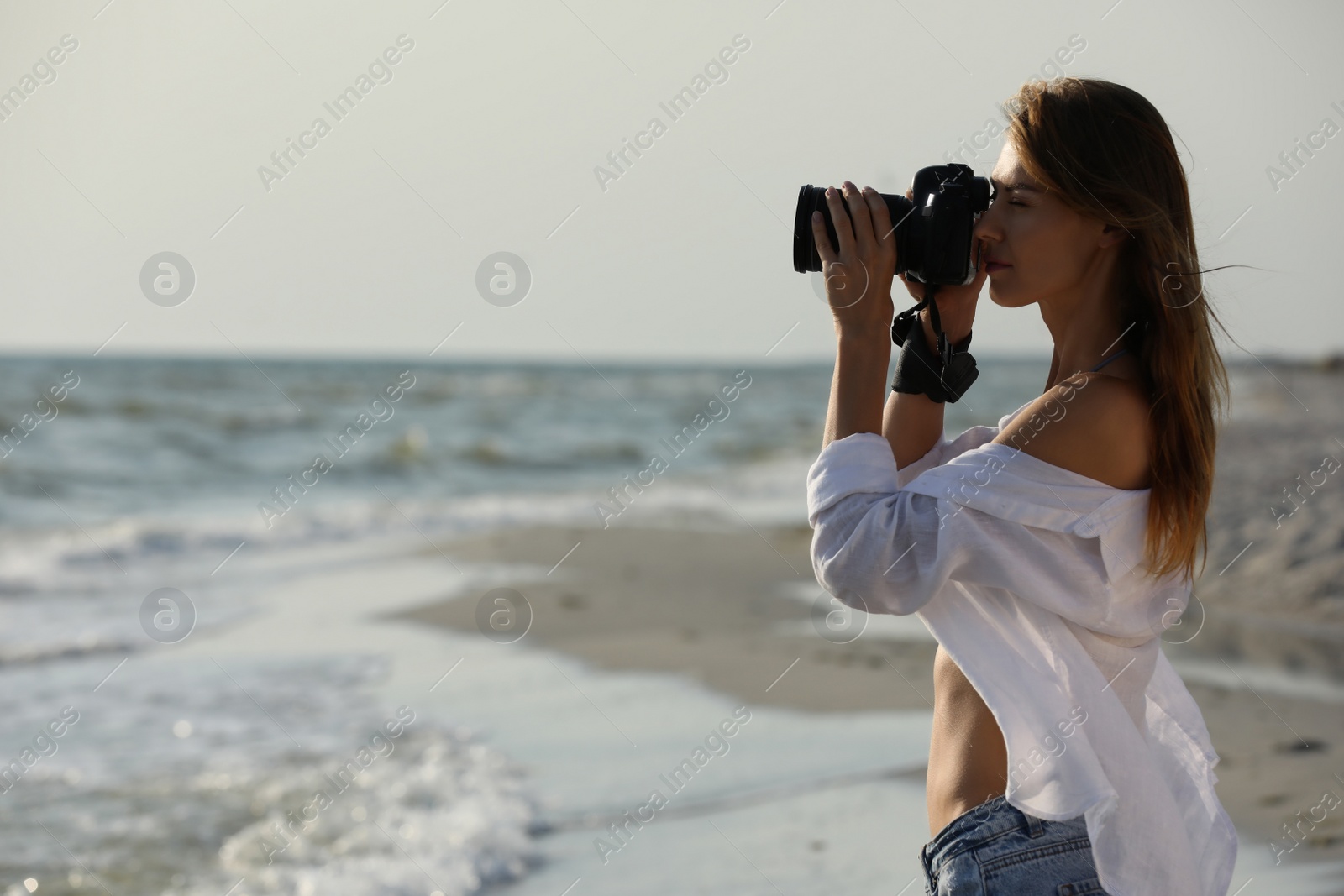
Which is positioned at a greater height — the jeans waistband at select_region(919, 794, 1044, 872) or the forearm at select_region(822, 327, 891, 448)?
the forearm at select_region(822, 327, 891, 448)

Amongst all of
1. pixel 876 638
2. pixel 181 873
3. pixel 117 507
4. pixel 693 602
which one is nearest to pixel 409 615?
pixel 693 602

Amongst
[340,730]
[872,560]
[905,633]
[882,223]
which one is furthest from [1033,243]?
[905,633]

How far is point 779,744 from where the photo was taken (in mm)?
3812

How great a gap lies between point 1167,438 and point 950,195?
0.37 meters

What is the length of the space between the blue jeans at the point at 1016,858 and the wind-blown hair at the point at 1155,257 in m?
0.32

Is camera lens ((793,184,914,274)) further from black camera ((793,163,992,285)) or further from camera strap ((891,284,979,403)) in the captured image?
camera strap ((891,284,979,403))

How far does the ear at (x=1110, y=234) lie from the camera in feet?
4.33

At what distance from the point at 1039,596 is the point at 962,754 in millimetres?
244

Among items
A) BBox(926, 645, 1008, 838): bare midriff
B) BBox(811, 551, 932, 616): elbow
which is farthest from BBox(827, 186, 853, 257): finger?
BBox(926, 645, 1008, 838): bare midriff

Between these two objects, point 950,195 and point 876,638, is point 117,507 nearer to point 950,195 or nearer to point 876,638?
point 876,638

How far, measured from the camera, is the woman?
123cm

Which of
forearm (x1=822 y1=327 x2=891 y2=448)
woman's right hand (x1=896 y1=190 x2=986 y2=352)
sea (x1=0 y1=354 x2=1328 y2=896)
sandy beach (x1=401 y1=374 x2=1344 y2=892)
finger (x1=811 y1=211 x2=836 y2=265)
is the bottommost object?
sandy beach (x1=401 y1=374 x2=1344 y2=892)

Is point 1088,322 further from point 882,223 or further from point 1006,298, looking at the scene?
point 882,223

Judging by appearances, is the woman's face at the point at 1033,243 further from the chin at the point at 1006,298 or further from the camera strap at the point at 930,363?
the camera strap at the point at 930,363
